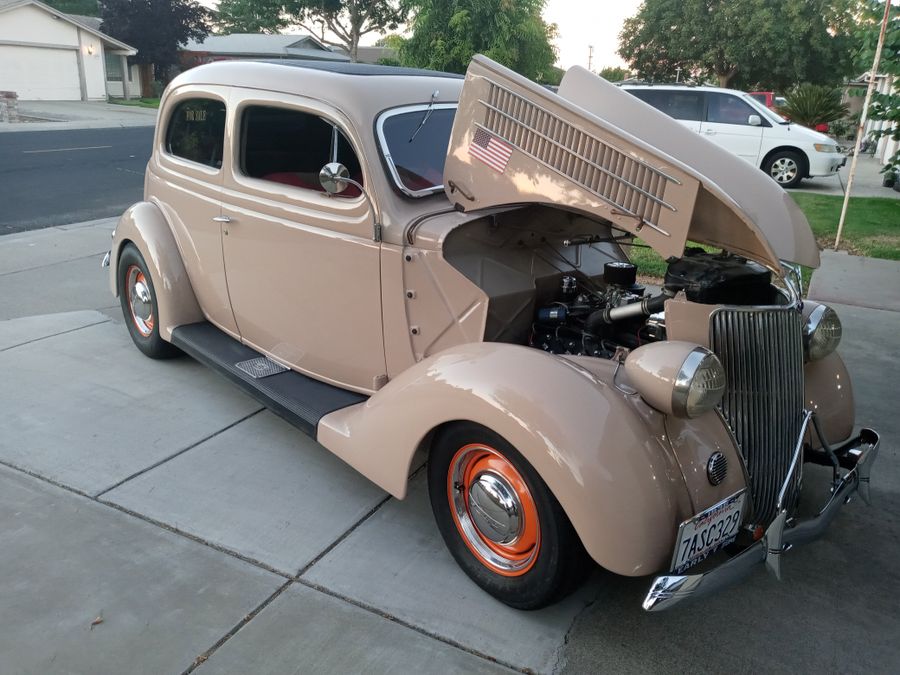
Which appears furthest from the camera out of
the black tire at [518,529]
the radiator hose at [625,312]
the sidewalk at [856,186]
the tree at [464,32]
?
the tree at [464,32]

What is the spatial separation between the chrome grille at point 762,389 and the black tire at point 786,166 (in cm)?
1132

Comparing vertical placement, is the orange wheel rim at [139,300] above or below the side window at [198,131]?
below

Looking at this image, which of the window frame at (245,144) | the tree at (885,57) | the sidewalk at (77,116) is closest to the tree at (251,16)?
the sidewalk at (77,116)

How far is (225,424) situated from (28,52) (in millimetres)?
37019

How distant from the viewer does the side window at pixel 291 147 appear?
11.6 ft

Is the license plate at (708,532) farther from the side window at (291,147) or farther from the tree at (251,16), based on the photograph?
the tree at (251,16)

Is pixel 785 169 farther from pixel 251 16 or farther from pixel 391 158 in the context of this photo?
pixel 251 16

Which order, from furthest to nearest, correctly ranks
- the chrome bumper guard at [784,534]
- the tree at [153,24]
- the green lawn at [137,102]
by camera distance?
the tree at [153,24], the green lawn at [137,102], the chrome bumper guard at [784,534]

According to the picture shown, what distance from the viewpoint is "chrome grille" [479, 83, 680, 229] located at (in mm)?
2625

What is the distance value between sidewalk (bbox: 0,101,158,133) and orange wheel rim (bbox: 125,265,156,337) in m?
20.0

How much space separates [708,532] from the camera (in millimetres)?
2422

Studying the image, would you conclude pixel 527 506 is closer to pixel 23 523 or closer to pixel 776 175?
pixel 23 523

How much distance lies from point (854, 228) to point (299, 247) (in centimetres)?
862

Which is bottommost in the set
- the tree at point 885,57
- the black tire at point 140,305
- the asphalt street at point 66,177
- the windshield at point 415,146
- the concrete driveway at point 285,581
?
the asphalt street at point 66,177
